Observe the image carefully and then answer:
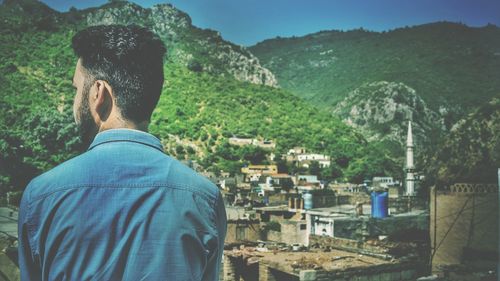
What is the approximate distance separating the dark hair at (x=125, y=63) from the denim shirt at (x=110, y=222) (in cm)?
17

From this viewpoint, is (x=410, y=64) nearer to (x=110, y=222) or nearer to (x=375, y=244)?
(x=375, y=244)

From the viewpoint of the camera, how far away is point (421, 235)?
17031 millimetres

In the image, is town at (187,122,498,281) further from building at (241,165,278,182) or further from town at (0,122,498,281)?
building at (241,165,278,182)

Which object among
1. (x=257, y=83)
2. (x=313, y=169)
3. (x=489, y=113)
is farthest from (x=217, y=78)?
(x=489, y=113)

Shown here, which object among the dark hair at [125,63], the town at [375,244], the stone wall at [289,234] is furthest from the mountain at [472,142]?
the dark hair at [125,63]

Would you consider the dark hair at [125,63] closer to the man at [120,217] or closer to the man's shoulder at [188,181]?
the man at [120,217]

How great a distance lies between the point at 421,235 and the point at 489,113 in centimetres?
2964

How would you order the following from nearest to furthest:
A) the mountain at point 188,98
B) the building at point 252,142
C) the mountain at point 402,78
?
1. the mountain at point 188,98
2. the building at point 252,142
3. the mountain at point 402,78

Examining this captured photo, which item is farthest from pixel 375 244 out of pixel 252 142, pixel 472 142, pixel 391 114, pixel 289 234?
pixel 391 114

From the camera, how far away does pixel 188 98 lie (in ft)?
214

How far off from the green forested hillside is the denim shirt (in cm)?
7383

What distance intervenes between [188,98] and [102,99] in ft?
212

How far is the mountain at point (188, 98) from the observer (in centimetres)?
4428

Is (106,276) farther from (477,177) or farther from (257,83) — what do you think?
(257,83)
